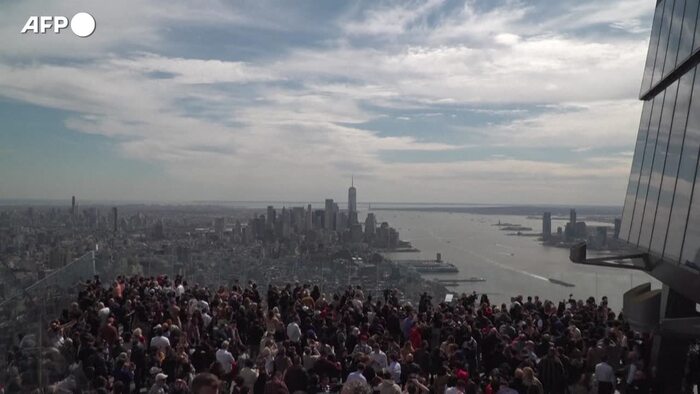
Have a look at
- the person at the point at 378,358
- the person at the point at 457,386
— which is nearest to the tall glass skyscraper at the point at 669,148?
the person at the point at 457,386

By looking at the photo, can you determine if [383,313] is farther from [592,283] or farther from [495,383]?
[592,283]

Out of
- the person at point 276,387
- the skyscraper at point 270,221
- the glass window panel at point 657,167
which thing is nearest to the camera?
the person at point 276,387

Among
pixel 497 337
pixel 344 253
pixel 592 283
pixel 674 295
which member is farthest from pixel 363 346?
pixel 344 253

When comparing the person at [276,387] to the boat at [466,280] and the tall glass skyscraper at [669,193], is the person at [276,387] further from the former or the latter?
the boat at [466,280]

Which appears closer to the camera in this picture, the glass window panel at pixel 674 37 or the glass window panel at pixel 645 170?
the glass window panel at pixel 674 37

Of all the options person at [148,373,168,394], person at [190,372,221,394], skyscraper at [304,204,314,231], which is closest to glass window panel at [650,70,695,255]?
person at [148,373,168,394]

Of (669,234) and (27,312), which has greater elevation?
(669,234)

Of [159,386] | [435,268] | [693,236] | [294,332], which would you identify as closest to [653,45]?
[693,236]

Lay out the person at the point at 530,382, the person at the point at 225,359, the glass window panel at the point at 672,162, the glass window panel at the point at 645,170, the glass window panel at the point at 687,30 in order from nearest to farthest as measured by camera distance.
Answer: the person at the point at 530,382 → the person at the point at 225,359 → the glass window panel at the point at 687,30 → the glass window panel at the point at 672,162 → the glass window panel at the point at 645,170

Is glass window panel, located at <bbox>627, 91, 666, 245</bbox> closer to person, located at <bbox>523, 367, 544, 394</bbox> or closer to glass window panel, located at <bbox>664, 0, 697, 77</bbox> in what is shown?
glass window panel, located at <bbox>664, 0, 697, 77</bbox>
